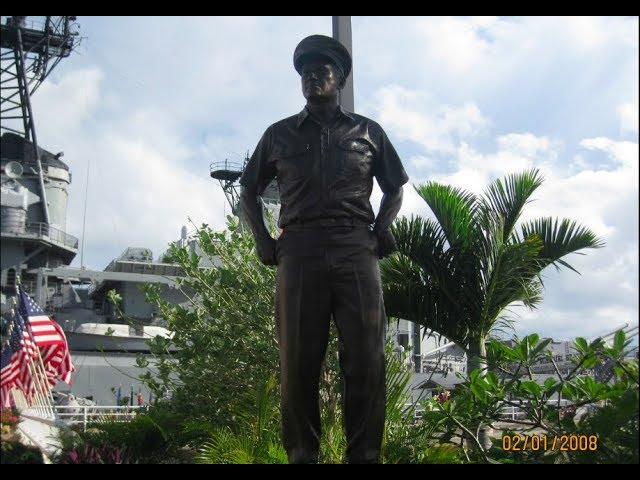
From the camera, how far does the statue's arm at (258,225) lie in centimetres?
454

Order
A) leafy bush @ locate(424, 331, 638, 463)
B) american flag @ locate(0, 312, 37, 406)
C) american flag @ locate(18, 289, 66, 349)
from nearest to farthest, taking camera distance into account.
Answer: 1. leafy bush @ locate(424, 331, 638, 463)
2. american flag @ locate(0, 312, 37, 406)
3. american flag @ locate(18, 289, 66, 349)

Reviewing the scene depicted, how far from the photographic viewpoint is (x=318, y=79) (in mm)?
4504

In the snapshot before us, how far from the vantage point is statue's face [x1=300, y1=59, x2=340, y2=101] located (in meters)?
4.50

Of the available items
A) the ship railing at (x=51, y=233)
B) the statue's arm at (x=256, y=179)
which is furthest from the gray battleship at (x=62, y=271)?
the statue's arm at (x=256, y=179)

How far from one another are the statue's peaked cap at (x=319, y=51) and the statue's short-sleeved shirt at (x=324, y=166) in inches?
11.7

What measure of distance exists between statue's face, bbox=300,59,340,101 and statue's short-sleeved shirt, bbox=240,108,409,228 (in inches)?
6.5

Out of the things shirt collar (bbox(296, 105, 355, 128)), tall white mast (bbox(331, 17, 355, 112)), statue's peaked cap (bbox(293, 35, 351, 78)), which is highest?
tall white mast (bbox(331, 17, 355, 112))

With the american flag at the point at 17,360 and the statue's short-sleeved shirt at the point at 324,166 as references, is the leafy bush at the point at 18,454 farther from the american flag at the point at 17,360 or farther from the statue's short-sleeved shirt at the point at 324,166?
the american flag at the point at 17,360

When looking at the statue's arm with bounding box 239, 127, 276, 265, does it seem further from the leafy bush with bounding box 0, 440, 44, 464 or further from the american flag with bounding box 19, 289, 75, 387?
the american flag with bounding box 19, 289, 75, 387

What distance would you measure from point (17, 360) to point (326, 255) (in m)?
4.76

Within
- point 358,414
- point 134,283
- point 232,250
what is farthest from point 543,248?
point 134,283

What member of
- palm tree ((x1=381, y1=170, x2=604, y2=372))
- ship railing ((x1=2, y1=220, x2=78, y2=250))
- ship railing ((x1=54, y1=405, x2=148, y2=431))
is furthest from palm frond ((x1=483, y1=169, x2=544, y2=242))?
ship railing ((x1=2, y1=220, x2=78, y2=250))

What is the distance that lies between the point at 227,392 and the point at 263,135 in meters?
5.16

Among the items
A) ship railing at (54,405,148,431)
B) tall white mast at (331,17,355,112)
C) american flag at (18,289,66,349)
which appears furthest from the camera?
ship railing at (54,405,148,431)
